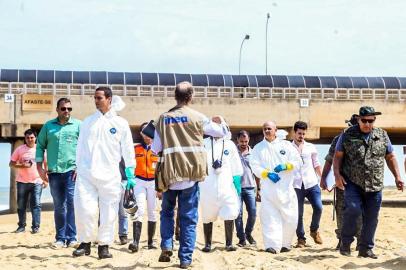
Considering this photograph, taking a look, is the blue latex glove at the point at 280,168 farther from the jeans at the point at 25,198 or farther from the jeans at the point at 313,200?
the jeans at the point at 25,198

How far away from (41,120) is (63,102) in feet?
81.0

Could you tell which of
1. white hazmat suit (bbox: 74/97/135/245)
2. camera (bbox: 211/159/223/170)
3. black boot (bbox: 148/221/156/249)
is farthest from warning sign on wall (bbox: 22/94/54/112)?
white hazmat suit (bbox: 74/97/135/245)

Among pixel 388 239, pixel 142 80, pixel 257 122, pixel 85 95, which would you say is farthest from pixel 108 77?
pixel 388 239

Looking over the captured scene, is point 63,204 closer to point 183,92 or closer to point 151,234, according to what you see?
point 151,234

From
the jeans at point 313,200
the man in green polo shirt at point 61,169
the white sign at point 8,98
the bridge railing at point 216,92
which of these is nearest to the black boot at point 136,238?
the man in green polo shirt at point 61,169

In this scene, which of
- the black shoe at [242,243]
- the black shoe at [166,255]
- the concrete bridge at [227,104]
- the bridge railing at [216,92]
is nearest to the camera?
the black shoe at [166,255]

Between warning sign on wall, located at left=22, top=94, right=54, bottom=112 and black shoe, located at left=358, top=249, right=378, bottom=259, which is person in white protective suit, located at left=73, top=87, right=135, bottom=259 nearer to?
black shoe, located at left=358, top=249, right=378, bottom=259

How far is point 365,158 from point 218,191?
206 cm

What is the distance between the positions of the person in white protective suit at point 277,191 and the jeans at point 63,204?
2.60 metres

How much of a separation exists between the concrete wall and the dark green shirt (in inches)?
942

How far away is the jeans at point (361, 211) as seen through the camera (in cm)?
888

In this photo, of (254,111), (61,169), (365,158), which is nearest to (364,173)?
(365,158)

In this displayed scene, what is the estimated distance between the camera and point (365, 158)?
28.9 ft

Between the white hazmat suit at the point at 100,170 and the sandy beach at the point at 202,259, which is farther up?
the white hazmat suit at the point at 100,170
